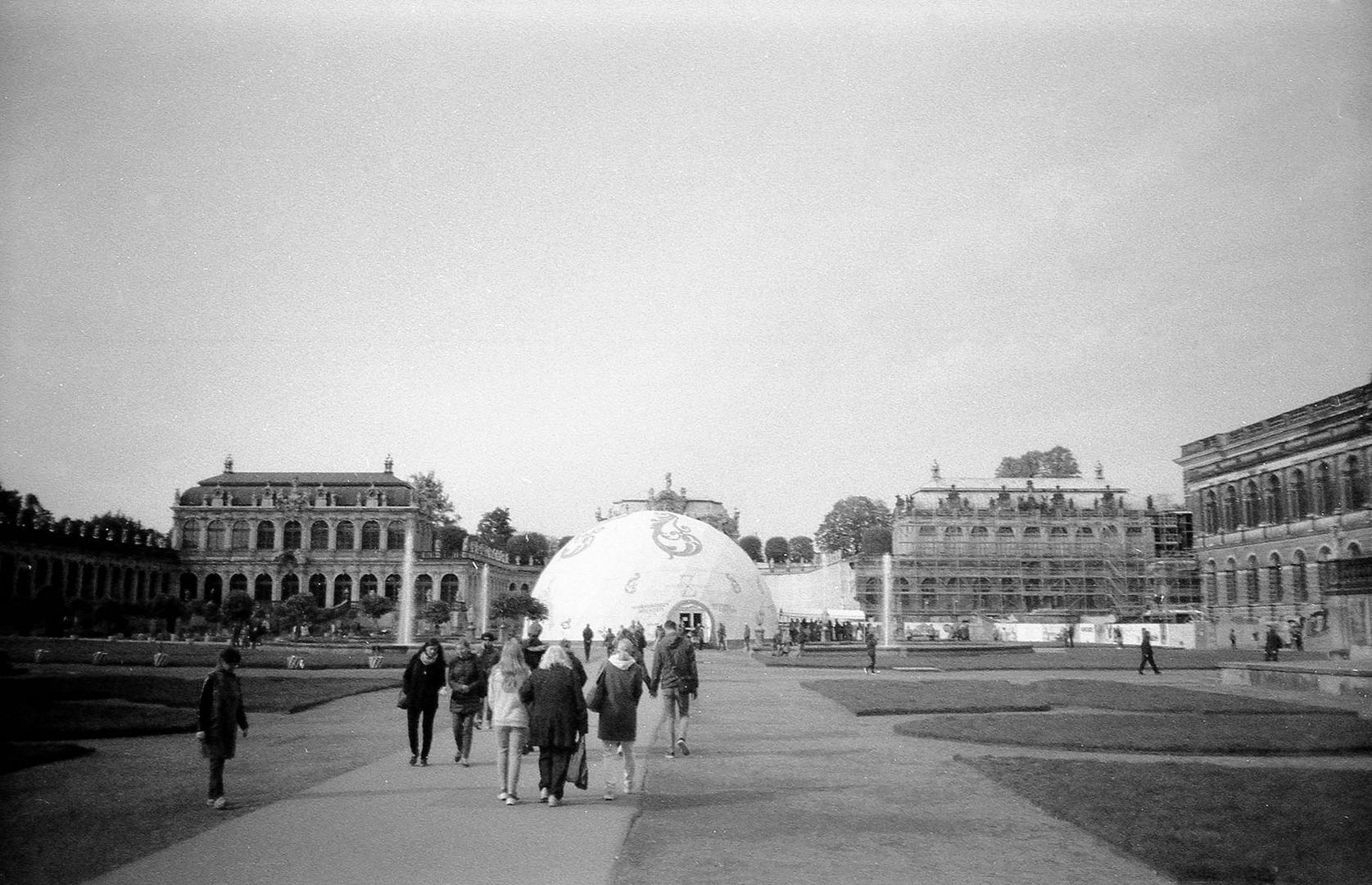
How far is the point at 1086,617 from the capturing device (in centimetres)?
7269

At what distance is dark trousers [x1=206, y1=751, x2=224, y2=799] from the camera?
1012cm

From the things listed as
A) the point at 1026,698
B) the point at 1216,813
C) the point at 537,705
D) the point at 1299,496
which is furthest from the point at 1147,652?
the point at 1299,496

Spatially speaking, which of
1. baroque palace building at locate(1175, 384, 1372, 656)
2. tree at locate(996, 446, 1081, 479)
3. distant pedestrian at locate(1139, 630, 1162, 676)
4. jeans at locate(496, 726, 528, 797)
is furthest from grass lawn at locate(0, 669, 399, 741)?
tree at locate(996, 446, 1081, 479)

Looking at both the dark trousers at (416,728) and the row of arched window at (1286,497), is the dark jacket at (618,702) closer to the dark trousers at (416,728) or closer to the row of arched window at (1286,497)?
the dark trousers at (416,728)

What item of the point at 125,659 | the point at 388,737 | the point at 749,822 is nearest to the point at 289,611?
the point at 125,659

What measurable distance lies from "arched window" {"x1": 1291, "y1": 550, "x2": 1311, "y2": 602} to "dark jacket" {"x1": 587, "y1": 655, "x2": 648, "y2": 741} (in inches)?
2258

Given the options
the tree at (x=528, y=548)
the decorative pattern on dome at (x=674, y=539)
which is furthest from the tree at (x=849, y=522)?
the decorative pattern on dome at (x=674, y=539)

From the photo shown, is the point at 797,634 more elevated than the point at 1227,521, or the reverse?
the point at 1227,521

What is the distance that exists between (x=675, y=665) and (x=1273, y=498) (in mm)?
59605

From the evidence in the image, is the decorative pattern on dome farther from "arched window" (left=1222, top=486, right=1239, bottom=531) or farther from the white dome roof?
"arched window" (left=1222, top=486, right=1239, bottom=531)

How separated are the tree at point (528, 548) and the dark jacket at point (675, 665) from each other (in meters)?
113

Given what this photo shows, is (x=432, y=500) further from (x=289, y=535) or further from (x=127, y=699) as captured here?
(x=127, y=699)

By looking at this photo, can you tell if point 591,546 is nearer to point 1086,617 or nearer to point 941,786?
point 1086,617

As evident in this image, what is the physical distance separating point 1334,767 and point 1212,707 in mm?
7696
